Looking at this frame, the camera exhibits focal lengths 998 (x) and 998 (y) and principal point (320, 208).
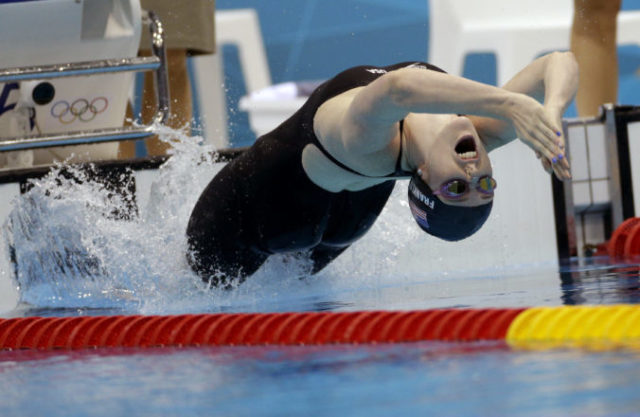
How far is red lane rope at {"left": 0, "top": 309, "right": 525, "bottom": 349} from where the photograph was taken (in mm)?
2318

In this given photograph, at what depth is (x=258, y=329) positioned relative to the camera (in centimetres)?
255

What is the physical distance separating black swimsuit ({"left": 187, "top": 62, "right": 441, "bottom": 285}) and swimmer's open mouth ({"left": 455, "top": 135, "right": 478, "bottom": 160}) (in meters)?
0.53

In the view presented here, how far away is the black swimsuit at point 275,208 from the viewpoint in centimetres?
319

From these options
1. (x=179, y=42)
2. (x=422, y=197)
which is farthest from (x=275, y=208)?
(x=179, y=42)

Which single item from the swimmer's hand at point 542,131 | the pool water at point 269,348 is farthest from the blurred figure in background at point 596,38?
the swimmer's hand at point 542,131

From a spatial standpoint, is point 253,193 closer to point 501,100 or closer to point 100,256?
point 100,256

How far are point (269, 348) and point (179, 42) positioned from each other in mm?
2663

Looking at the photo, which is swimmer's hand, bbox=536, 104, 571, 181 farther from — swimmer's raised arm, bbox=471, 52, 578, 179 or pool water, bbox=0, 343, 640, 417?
pool water, bbox=0, 343, 640, 417

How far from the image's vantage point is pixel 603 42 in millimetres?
4449

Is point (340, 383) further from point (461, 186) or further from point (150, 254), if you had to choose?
point (150, 254)

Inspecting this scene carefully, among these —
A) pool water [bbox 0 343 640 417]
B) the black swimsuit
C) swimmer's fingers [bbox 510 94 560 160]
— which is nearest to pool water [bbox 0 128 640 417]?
pool water [bbox 0 343 640 417]

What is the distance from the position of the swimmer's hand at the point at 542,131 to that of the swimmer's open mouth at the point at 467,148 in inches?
11.1

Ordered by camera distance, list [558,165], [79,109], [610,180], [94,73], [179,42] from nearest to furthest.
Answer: [558,165] < [94,73] < [79,109] < [610,180] < [179,42]

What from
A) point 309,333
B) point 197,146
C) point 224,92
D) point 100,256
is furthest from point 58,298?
point 224,92
